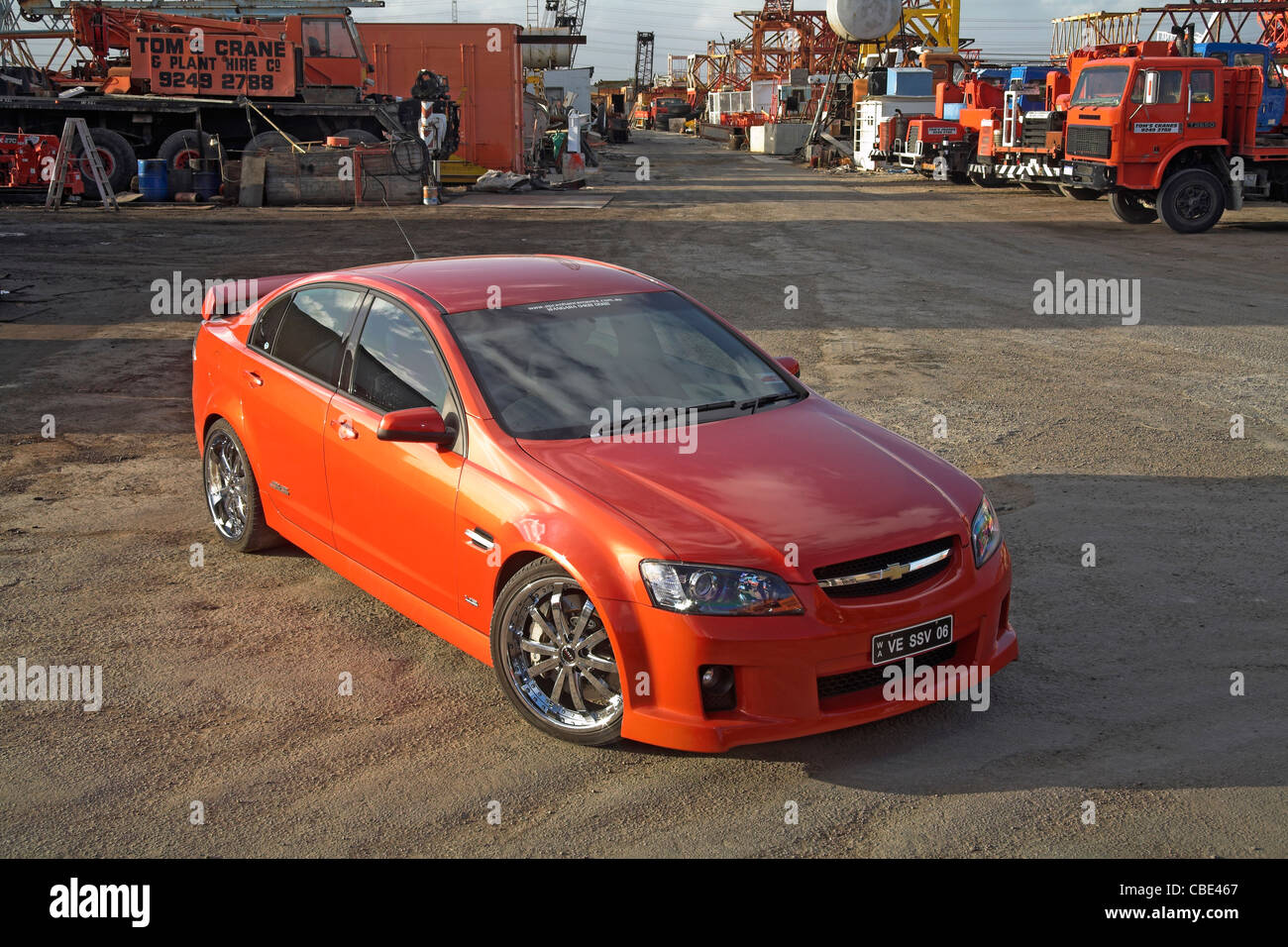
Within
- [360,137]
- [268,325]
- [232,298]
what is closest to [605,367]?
[268,325]

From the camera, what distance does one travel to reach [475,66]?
3244cm

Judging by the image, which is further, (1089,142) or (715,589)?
(1089,142)

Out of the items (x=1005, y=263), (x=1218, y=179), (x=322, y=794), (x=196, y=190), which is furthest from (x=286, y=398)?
(x=196, y=190)

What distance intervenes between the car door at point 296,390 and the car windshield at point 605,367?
2.61ft

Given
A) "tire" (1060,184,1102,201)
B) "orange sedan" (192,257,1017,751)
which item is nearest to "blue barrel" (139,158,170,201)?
"tire" (1060,184,1102,201)

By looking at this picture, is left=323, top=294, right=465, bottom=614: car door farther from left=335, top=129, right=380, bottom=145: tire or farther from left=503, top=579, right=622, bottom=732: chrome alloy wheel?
left=335, top=129, right=380, bottom=145: tire

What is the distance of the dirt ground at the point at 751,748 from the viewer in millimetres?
3703

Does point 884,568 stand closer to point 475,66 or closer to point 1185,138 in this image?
point 1185,138

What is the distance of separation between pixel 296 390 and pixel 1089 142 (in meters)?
19.3

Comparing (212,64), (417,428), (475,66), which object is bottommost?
(417,428)

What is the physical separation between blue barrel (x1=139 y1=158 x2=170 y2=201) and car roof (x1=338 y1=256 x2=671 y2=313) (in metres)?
22.7

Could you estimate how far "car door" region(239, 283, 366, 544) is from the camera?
5297mm

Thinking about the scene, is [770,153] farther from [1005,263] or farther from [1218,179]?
[1005,263]

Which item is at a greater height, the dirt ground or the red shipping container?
the red shipping container
